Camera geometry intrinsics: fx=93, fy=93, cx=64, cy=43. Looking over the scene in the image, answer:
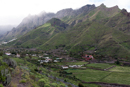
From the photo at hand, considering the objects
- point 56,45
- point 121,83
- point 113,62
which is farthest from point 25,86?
point 56,45

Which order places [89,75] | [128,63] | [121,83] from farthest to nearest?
[128,63] → [89,75] → [121,83]

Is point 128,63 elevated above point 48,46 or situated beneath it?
situated beneath

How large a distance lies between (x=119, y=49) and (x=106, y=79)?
245 ft

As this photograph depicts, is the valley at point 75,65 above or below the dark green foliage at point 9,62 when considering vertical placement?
below

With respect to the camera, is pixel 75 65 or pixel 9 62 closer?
pixel 9 62

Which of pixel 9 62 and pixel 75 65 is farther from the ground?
pixel 9 62

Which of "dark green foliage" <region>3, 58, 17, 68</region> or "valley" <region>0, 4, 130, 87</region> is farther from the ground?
"dark green foliage" <region>3, 58, 17, 68</region>

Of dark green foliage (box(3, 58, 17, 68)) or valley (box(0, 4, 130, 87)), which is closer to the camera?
valley (box(0, 4, 130, 87))

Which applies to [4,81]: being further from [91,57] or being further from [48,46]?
A: [48,46]

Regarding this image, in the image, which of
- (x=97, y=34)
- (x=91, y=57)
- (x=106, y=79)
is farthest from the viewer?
(x=97, y=34)

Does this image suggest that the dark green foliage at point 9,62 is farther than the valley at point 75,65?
Yes

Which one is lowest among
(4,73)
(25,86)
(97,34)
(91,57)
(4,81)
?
(91,57)

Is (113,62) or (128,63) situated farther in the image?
(113,62)

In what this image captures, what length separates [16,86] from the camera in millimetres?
22031
